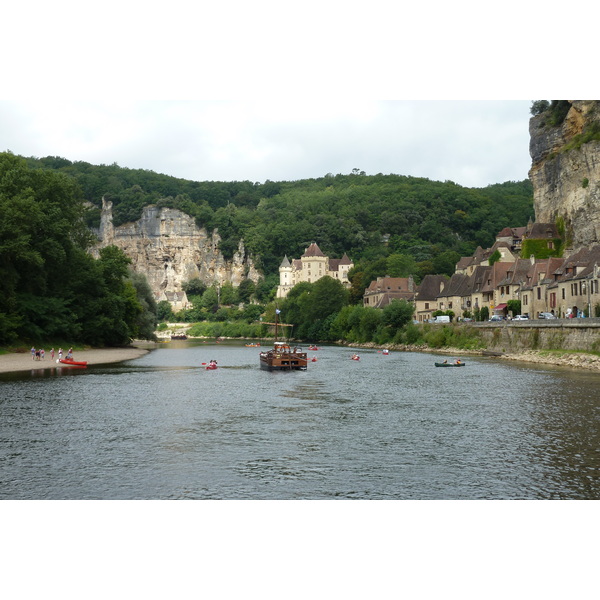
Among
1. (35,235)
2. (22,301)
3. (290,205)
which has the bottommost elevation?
(22,301)

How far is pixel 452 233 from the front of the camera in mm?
163625

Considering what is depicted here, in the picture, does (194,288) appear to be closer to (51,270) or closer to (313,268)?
(313,268)

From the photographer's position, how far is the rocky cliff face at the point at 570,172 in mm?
69688

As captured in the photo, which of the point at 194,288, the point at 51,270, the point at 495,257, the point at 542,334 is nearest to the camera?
the point at 542,334

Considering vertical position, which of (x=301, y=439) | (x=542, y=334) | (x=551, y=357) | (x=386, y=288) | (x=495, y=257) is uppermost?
(x=495, y=257)

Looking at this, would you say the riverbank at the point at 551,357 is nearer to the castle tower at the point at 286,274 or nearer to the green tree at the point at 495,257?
the green tree at the point at 495,257

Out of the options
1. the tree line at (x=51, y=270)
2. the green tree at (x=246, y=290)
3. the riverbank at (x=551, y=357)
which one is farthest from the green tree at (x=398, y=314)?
the green tree at (x=246, y=290)

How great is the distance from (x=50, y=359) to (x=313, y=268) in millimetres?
119017

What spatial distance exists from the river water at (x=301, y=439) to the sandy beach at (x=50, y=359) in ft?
19.9

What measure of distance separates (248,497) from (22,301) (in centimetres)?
4509

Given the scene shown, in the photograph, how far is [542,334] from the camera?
54.3 meters

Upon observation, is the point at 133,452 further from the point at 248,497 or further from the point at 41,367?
the point at 41,367

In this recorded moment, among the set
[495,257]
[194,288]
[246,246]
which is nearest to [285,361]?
[495,257]

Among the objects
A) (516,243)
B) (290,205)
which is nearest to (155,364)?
(516,243)
